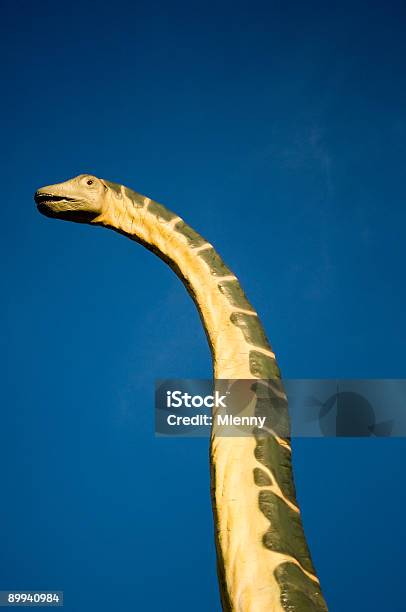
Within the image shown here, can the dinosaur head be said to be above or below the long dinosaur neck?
above

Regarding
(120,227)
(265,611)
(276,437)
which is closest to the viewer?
(265,611)

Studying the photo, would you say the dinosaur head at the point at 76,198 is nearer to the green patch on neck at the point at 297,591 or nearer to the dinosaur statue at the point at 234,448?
the dinosaur statue at the point at 234,448

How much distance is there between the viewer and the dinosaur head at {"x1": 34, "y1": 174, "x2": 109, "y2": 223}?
127 centimetres

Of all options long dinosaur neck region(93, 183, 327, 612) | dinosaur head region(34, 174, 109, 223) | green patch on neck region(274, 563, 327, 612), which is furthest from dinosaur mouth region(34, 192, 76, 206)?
green patch on neck region(274, 563, 327, 612)

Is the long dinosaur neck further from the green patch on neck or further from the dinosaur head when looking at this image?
the dinosaur head

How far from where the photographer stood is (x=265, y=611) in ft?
2.10

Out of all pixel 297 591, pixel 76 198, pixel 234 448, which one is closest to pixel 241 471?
pixel 234 448

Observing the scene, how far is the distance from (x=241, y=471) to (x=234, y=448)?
44mm

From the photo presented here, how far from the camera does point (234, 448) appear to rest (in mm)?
832

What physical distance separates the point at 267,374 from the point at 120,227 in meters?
0.55

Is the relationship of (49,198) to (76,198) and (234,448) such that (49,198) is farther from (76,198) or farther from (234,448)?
(234,448)

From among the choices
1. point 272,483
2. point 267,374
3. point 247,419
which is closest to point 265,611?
point 272,483

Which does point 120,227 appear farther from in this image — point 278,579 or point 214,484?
point 278,579

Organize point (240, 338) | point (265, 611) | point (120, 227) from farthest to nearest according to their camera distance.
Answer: point (120, 227)
point (240, 338)
point (265, 611)
